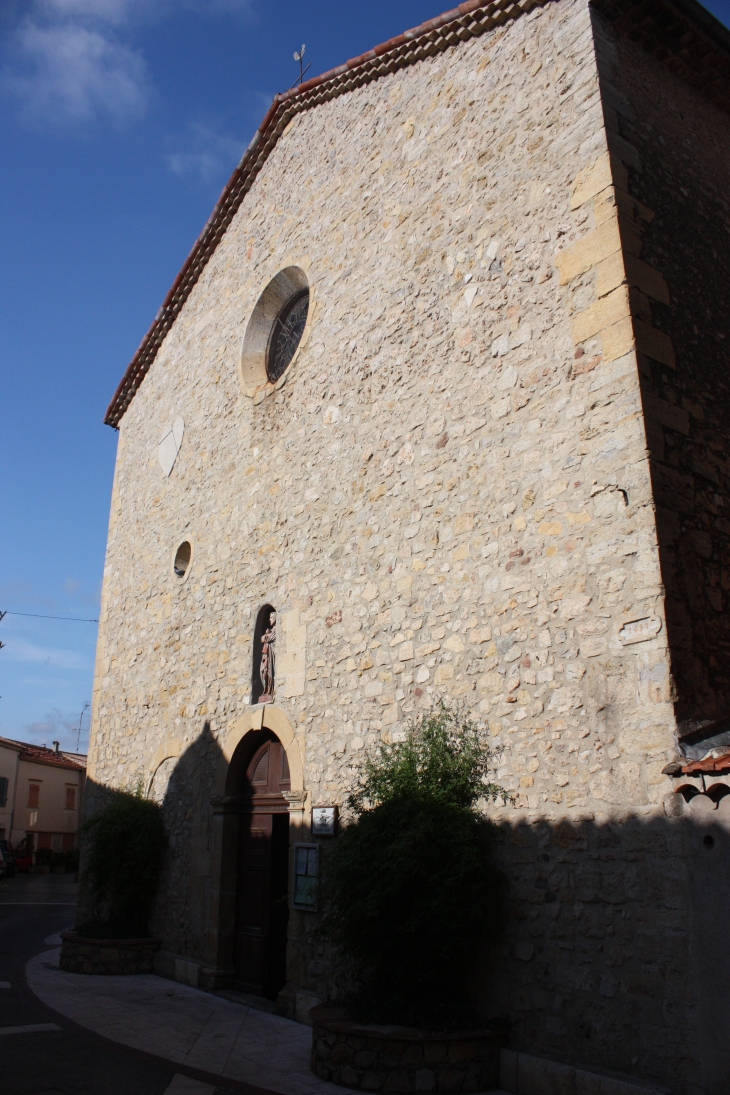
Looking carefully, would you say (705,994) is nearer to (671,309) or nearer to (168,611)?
(671,309)

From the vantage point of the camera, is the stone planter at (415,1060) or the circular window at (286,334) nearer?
the stone planter at (415,1060)

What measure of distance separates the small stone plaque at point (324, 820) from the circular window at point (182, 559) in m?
4.21

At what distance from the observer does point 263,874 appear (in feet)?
25.8

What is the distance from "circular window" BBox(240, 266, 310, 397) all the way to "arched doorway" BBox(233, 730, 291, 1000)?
13.8ft

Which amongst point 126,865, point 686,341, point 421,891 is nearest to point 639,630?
point 421,891

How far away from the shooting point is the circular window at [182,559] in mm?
10055

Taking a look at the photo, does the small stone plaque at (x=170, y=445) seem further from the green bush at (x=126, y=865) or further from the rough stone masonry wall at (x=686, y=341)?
the rough stone masonry wall at (x=686, y=341)

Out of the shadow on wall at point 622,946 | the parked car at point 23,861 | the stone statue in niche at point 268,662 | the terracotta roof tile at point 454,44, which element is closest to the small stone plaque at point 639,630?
the shadow on wall at point 622,946

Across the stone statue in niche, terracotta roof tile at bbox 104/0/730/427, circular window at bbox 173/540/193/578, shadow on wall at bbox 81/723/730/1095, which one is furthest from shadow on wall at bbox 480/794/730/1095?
circular window at bbox 173/540/193/578

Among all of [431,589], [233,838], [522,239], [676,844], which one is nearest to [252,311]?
[522,239]

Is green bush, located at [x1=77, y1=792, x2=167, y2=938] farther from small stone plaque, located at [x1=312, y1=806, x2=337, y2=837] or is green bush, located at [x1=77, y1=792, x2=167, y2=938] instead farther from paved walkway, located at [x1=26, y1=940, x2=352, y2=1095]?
small stone plaque, located at [x1=312, y1=806, x2=337, y2=837]

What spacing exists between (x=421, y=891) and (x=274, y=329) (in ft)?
22.8

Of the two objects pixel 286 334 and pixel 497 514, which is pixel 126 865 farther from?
pixel 286 334

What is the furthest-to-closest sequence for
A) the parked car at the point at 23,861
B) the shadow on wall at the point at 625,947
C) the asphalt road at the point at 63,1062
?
the parked car at the point at 23,861 < the asphalt road at the point at 63,1062 < the shadow on wall at the point at 625,947
